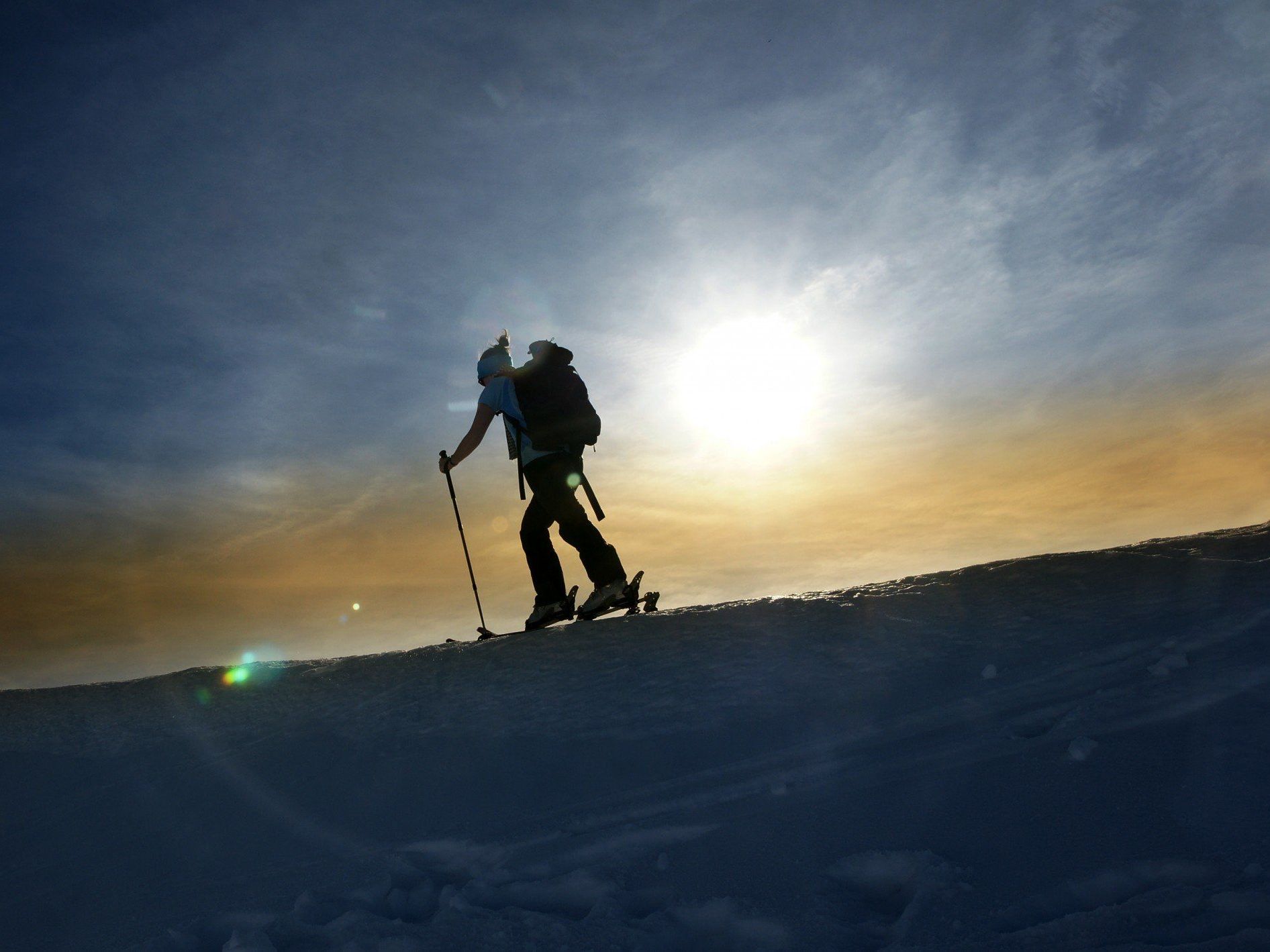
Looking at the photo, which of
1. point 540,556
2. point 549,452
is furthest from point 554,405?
point 540,556

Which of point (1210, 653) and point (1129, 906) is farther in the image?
point (1210, 653)

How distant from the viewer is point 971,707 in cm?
323

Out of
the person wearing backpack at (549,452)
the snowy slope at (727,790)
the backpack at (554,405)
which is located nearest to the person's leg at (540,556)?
the person wearing backpack at (549,452)

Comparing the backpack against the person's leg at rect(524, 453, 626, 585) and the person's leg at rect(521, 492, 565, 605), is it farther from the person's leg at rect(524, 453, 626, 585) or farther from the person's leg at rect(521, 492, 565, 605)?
the person's leg at rect(521, 492, 565, 605)

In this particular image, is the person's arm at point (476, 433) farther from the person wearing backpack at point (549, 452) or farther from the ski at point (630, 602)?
the ski at point (630, 602)

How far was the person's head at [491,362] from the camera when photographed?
6383mm

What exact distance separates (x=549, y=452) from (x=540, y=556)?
91cm

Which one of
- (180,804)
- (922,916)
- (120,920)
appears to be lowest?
(922,916)

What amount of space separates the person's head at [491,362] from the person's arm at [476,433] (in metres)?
0.24

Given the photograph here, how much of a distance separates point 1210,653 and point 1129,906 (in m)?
1.83

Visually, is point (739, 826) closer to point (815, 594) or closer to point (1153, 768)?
point (1153, 768)

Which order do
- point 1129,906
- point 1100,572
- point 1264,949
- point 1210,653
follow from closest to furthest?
point 1264,949
point 1129,906
point 1210,653
point 1100,572

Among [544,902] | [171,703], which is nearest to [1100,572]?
[544,902]

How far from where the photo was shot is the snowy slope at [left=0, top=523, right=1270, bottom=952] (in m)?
2.18
